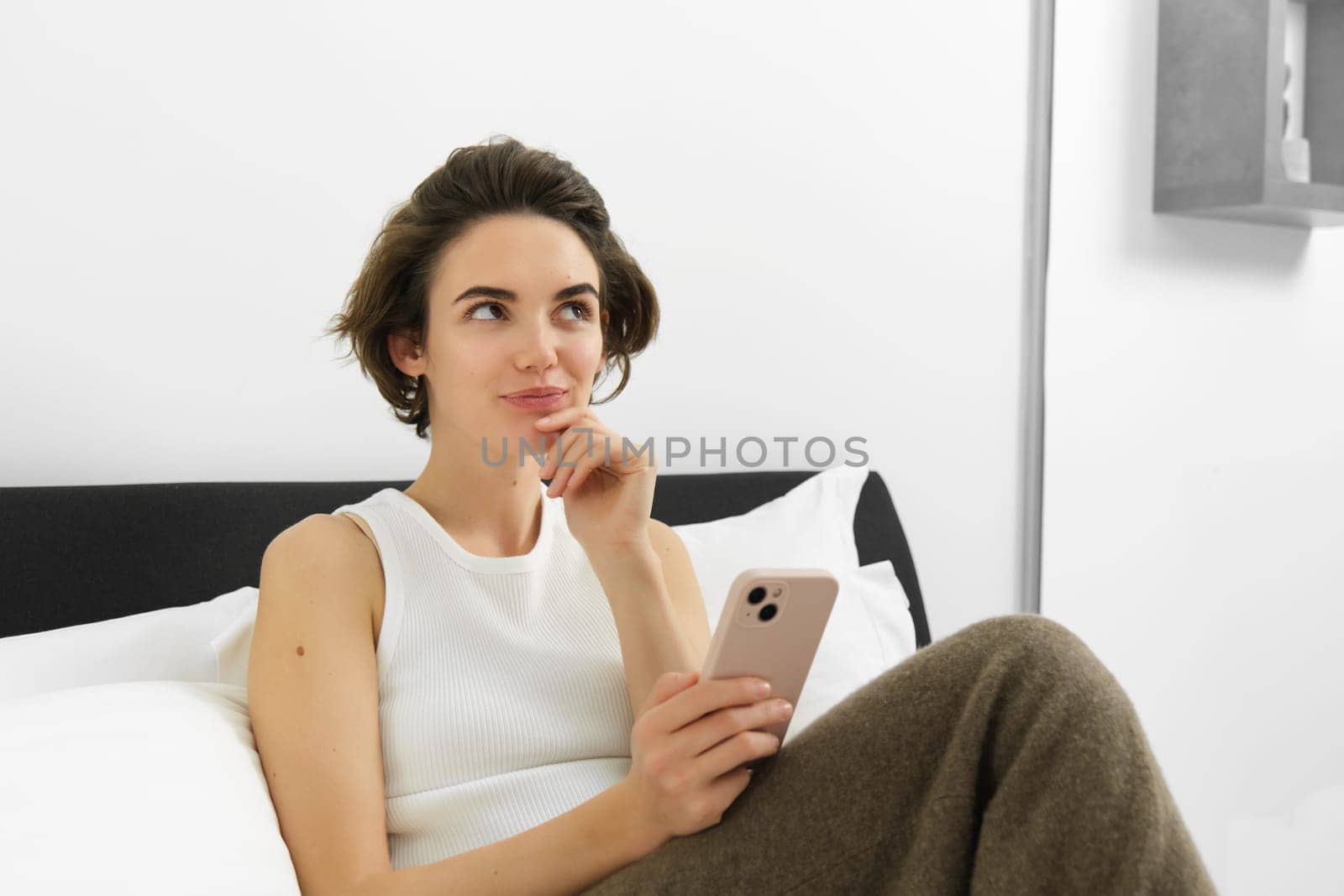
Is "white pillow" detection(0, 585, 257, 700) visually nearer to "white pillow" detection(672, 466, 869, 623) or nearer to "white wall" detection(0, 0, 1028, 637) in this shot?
"white wall" detection(0, 0, 1028, 637)

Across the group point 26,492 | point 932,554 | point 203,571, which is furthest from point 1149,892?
point 932,554

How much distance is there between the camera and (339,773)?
1.04 metres

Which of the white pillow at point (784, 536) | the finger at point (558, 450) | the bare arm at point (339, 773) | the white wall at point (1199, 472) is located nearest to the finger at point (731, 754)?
the bare arm at point (339, 773)

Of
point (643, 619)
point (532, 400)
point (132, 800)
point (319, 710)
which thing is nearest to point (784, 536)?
point (643, 619)

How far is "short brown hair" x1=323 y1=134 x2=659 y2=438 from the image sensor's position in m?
1.28

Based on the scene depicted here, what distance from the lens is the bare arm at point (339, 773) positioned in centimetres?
100

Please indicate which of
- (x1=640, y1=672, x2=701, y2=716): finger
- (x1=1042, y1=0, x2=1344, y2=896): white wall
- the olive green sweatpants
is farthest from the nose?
(x1=1042, y1=0, x2=1344, y2=896): white wall

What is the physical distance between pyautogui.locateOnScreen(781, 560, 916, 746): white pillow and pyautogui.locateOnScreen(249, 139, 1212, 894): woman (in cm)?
18

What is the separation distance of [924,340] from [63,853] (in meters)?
1.60

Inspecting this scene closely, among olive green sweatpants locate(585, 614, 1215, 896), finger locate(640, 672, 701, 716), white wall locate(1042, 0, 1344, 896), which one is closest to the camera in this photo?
olive green sweatpants locate(585, 614, 1215, 896)

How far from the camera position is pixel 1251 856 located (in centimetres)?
240

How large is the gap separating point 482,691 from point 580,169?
880mm

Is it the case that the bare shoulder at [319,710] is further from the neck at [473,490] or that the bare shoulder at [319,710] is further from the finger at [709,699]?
the finger at [709,699]

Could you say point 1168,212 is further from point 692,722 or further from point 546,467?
point 692,722
